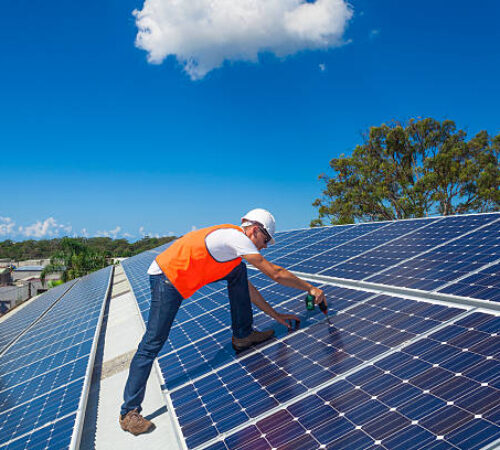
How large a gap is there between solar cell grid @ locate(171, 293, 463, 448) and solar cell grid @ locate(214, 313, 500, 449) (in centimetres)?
26

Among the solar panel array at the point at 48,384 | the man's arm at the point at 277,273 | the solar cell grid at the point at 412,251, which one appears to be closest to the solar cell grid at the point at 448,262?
the solar cell grid at the point at 412,251

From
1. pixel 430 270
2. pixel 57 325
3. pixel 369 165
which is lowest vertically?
pixel 57 325

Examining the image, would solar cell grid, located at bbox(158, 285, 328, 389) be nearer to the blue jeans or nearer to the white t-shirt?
the blue jeans

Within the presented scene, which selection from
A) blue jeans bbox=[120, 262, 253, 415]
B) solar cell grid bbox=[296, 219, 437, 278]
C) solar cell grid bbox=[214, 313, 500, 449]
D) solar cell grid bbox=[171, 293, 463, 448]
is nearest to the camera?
solar cell grid bbox=[214, 313, 500, 449]

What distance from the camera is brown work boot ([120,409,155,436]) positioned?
488cm

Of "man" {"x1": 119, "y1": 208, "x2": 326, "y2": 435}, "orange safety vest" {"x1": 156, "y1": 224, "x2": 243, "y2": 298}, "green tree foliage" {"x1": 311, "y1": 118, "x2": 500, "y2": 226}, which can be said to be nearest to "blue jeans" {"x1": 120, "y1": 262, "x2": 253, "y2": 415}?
"man" {"x1": 119, "y1": 208, "x2": 326, "y2": 435}

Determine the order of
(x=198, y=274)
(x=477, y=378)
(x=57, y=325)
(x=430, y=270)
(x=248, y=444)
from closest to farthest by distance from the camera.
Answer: (x=477, y=378) < (x=248, y=444) < (x=198, y=274) < (x=430, y=270) < (x=57, y=325)

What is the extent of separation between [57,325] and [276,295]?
892 cm

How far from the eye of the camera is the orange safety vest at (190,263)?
4.74 meters

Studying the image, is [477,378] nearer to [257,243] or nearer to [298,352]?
[298,352]

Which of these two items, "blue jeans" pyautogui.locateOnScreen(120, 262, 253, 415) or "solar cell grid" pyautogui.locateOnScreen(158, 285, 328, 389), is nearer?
"blue jeans" pyautogui.locateOnScreen(120, 262, 253, 415)

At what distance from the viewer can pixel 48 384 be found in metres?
6.99

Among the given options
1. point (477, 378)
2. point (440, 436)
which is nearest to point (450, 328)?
point (477, 378)

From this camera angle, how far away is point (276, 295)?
772cm
